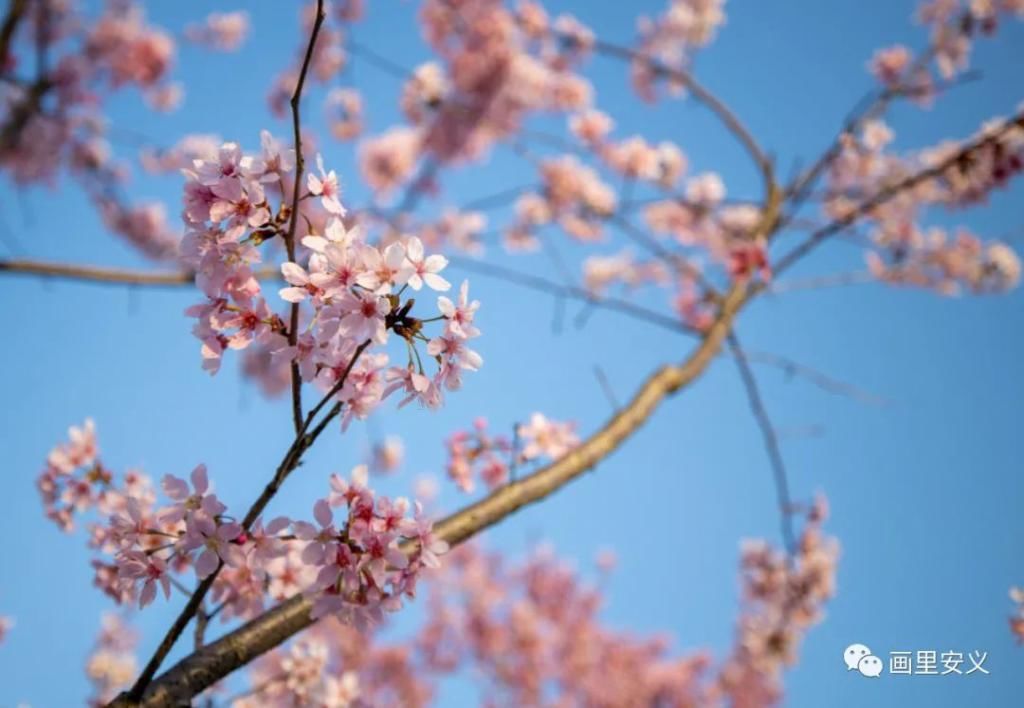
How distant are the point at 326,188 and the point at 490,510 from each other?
1308 mm

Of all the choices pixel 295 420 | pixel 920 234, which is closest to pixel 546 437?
pixel 295 420

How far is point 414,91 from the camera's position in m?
7.67

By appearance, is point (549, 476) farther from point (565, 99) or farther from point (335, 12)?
point (335, 12)

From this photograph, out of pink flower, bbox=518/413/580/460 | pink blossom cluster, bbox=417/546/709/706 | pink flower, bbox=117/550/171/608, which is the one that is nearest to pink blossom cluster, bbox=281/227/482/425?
pink flower, bbox=117/550/171/608

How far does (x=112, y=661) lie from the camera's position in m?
7.30

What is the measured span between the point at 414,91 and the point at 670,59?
3.09m

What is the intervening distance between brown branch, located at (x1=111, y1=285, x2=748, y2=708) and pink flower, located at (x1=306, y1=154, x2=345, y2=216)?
1.04m

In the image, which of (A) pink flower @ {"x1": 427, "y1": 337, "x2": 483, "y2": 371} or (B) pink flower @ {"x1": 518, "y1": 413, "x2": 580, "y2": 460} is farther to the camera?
(B) pink flower @ {"x1": 518, "y1": 413, "x2": 580, "y2": 460}

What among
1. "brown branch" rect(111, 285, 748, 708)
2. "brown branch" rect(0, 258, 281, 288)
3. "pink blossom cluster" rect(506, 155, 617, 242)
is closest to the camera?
"brown branch" rect(111, 285, 748, 708)

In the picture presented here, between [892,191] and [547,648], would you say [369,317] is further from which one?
[547,648]

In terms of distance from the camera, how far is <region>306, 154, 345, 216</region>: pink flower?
55.2 inches

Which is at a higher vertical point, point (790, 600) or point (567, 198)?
point (567, 198)

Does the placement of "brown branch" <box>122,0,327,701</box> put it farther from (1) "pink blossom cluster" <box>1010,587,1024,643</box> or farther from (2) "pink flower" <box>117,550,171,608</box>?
(1) "pink blossom cluster" <box>1010,587,1024,643</box>

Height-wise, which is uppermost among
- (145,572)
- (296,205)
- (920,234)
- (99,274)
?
(920,234)
